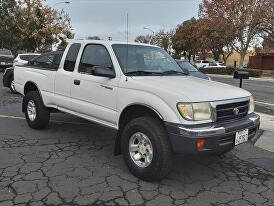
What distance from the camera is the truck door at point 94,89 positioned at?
5773 millimetres

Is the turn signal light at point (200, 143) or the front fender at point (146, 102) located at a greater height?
the front fender at point (146, 102)

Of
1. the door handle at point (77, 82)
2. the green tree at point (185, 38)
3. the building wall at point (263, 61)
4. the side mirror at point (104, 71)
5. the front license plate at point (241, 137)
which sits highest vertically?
the green tree at point (185, 38)

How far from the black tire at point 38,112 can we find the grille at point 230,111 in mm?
3753

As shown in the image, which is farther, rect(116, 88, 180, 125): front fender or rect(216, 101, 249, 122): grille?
rect(216, 101, 249, 122): grille

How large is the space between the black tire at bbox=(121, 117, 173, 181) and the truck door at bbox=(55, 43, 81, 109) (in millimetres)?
1801

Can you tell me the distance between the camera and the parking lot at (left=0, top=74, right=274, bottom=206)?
4.61 metres

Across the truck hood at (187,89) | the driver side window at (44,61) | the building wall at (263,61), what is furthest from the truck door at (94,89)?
the building wall at (263,61)

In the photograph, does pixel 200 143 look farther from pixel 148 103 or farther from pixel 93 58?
pixel 93 58

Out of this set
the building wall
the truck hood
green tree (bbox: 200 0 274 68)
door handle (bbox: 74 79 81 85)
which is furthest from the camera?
the building wall

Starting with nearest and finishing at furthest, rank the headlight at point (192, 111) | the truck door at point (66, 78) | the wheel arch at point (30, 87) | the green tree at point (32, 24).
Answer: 1. the headlight at point (192, 111)
2. the truck door at point (66, 78)
3. the wheel arch at point (30, 87)
4. the green tree at point (32, 24)

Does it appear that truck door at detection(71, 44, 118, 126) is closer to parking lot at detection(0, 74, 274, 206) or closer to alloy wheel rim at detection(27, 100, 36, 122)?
parking lot at detection(0, 74, 274, 206)

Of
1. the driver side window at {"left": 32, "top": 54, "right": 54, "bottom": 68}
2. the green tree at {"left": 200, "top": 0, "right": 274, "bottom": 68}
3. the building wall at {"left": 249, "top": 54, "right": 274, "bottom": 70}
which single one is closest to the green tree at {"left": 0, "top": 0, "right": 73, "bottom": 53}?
the green tree at {"left": 200, "top": 0, "right": 274, "bottom": 68}

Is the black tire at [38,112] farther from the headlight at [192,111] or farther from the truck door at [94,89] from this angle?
the headlight at [192,111]

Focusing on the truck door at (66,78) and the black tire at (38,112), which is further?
the black tire at (38,112)
